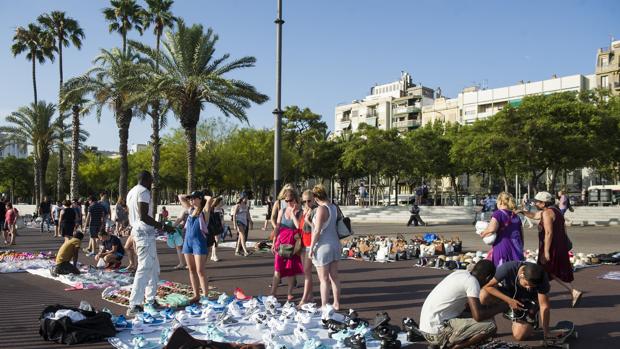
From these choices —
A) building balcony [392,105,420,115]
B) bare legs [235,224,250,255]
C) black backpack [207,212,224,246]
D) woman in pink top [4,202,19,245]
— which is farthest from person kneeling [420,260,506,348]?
building balcony [392,105,420,115]

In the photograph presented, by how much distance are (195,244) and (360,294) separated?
2854 millimetres

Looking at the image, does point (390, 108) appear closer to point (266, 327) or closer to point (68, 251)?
point (68, 251)

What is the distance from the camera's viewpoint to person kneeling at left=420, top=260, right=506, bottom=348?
5.36 m

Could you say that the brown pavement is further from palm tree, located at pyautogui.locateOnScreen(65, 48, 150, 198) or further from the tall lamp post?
palm tree, located at pyautogui.locateOnScreen(65, 48, 150, 198)

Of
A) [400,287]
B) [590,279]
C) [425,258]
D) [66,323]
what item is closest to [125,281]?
[66,323]

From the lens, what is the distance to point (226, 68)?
23672 mm

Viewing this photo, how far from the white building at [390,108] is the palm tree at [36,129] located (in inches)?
2041

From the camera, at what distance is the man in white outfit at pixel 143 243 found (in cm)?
702

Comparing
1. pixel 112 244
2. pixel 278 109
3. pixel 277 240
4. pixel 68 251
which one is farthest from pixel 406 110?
pixel 277 240

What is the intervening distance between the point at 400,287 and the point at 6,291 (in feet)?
22.1

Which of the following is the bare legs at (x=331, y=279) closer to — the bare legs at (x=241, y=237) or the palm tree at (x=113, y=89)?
the bare legs at (x=241, y=237)

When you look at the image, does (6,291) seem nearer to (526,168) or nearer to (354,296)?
(354,296)

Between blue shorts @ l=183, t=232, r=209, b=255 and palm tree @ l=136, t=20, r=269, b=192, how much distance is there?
15.2 meters

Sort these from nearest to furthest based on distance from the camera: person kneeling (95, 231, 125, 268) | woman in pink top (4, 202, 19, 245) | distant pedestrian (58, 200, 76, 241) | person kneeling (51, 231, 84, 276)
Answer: person kneeling (51, 231, 84, 276) < person kneeling (95, 231, 125, 268) < distant pedestrian (58, 200, 76, 241) < woman in pink top (4, 202, 19, 245)
